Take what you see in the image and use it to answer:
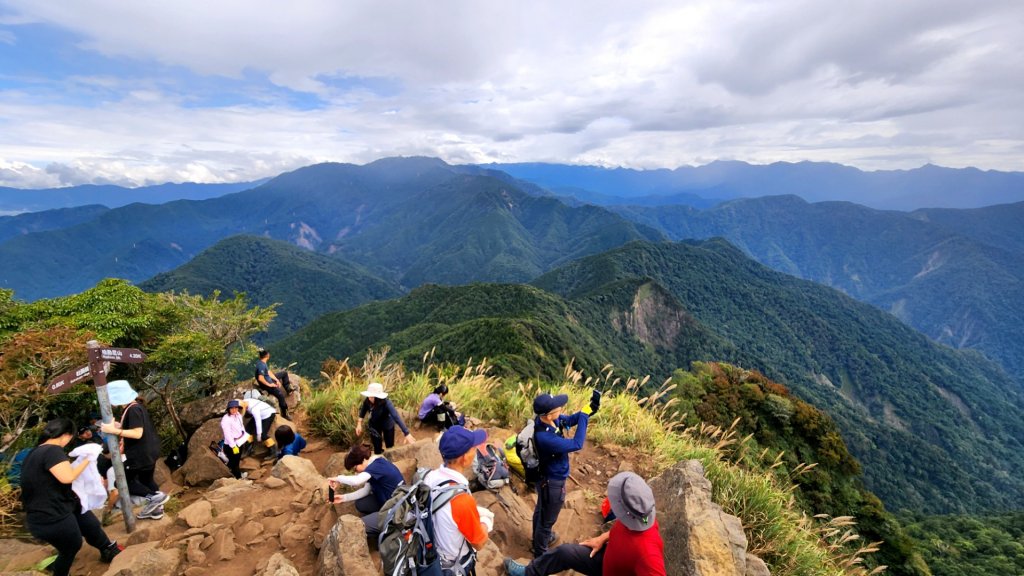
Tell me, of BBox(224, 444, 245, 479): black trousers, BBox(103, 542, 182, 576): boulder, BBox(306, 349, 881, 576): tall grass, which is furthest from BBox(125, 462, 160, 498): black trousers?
BBox(306, 349, 881, 576): tall grass

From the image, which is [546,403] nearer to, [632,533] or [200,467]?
[632,533]

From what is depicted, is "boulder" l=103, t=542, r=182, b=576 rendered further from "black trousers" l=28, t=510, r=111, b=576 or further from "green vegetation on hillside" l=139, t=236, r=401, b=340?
"green vegetation on hillside" l=139, t=236, r=401, b=340

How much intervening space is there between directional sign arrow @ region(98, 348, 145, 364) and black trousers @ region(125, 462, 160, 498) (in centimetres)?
171

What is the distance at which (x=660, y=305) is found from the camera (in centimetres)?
10869

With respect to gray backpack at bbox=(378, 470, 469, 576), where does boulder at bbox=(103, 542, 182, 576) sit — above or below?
below

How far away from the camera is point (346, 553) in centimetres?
374

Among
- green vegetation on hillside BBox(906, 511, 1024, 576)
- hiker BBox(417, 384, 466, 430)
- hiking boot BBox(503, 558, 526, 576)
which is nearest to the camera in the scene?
hiking boot BBox(503, 558, 526, 576)

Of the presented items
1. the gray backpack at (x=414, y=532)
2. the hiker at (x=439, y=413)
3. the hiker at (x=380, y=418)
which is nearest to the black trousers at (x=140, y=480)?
the hiker at (x=380, y=418)

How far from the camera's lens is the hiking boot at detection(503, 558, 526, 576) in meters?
4.04

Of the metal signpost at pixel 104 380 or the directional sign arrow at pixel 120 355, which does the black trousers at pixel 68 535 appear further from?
the directional sign arrow at pixel 120 355

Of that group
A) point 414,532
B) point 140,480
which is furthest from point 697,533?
point 140,480

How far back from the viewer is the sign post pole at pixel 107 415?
4410 mm

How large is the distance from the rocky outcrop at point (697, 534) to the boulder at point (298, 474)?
12.8ft

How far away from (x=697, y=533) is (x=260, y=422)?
6.53 meters
